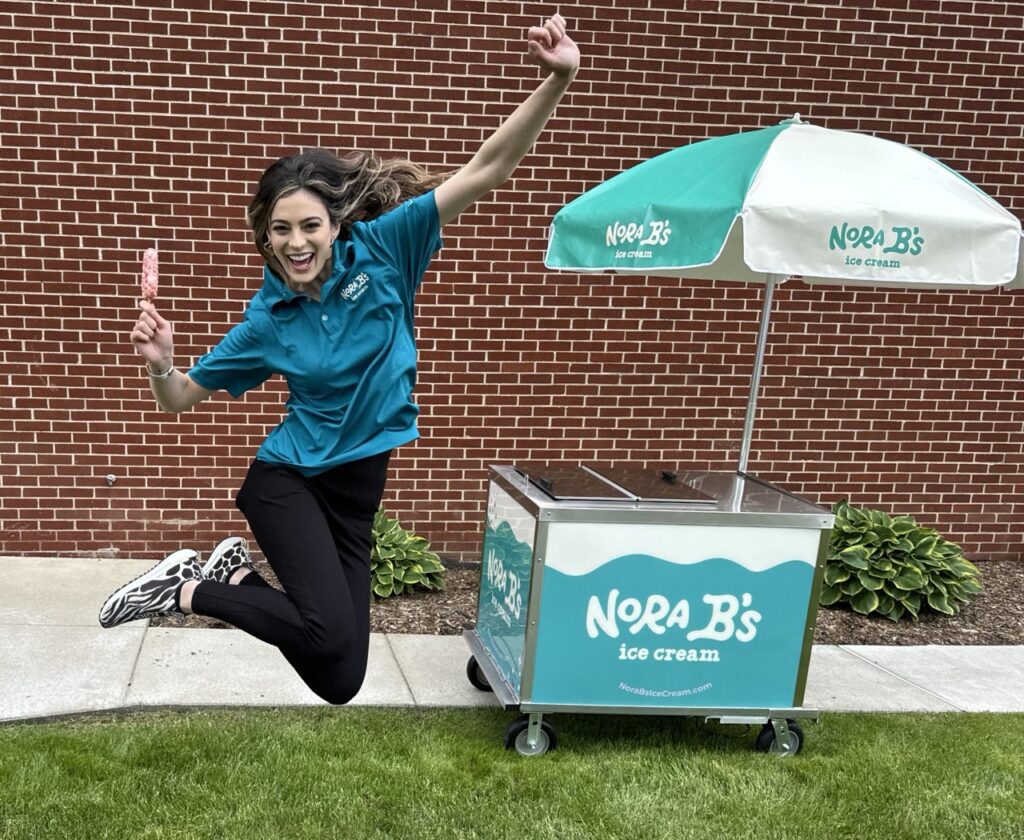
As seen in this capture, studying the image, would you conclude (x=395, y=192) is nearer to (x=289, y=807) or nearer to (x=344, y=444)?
(x=344, y=444)

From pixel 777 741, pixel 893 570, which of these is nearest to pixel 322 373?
pixel 777 741

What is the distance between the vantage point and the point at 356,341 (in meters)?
3.01

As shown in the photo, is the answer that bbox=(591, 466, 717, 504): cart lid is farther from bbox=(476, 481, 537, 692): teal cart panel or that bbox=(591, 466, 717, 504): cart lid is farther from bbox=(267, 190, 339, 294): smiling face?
bbox=(267, 190, 339, 294): smiling face

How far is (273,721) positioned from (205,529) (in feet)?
9.18

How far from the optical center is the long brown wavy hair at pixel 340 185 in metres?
2.96

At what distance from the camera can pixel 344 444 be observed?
3.07 meters

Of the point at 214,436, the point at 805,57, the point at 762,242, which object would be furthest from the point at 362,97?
the point at 762,242

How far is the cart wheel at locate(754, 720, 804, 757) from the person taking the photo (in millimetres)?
4199

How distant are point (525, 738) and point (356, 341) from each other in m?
1.96

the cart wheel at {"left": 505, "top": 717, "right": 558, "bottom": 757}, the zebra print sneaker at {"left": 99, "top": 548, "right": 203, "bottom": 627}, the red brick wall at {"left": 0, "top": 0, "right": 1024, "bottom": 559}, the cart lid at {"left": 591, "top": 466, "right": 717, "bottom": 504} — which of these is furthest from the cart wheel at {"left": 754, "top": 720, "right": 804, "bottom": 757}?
the red brick wall at {"left": 0, "top": 0, "right": 1024, "bottom": 559}

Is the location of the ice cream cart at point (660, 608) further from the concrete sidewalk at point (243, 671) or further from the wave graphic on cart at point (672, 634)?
the concrete sidewalk at point (243, 671)

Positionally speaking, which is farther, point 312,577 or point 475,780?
point 475,780

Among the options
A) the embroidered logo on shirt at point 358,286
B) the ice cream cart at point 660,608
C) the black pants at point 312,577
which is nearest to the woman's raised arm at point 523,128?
the embroidered logo on shirt at point 358,286

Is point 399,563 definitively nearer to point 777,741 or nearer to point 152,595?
point 777,741
